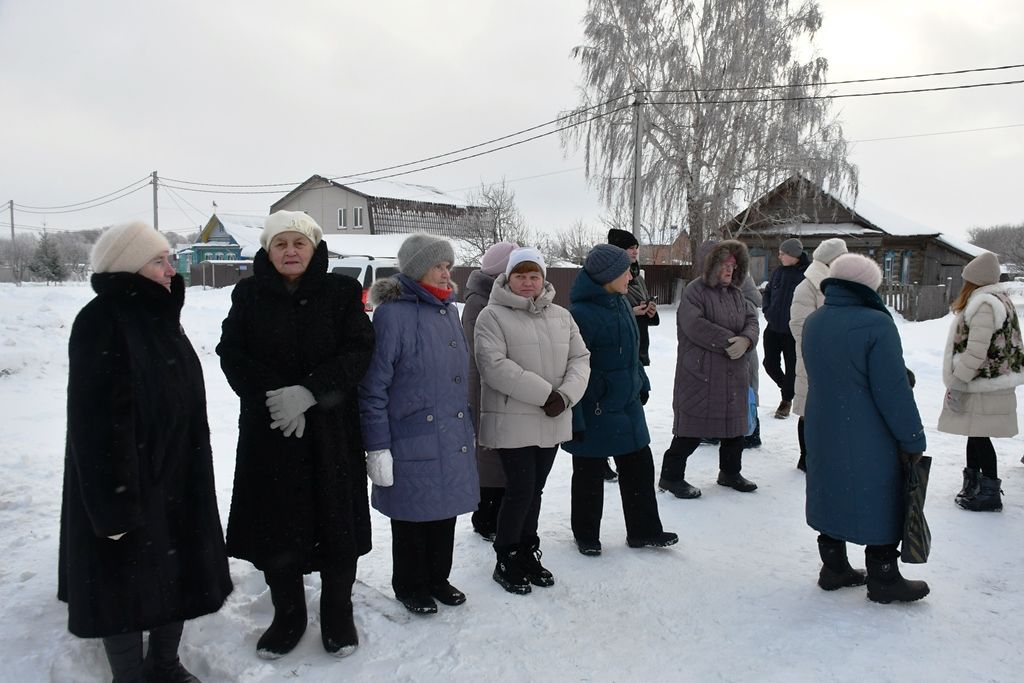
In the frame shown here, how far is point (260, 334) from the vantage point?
271 centimetres

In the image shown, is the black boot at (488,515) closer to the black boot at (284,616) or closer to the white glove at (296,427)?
the black boot at (284,616)

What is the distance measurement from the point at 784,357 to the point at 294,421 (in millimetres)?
5393

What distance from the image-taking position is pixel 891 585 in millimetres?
3318

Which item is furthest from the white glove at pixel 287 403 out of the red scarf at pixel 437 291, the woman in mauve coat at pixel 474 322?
the woman in mauve coat at pixel 474 322

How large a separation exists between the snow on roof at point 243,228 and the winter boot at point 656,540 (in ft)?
118

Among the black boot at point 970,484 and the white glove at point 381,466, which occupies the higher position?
the white glove at point 381,466

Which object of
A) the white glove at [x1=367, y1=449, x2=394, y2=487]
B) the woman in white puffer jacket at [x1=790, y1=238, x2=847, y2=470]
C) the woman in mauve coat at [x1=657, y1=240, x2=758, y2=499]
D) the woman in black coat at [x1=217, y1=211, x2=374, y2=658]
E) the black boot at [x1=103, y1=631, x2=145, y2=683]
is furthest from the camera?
the woman in white puffer jacket at [x1=790, y1=238, x2=847, y2=470]

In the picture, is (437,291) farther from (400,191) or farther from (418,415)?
(400,191)

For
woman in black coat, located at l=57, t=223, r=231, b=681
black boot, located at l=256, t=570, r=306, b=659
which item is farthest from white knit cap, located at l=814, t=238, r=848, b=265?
woman in black coat, located at l=57, t=223, r=231, b=681

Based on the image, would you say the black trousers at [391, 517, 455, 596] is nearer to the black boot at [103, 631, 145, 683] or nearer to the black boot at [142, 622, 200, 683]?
the black boot at [142, 622, 200, 683]

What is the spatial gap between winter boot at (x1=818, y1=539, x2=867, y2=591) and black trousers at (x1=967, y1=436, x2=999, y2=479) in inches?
70.3

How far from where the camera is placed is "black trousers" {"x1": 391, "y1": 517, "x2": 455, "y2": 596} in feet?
10.4

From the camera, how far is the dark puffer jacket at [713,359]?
15.7 ft

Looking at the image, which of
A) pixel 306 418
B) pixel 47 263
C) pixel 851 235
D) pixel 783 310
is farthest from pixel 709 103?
pixel 47 263
